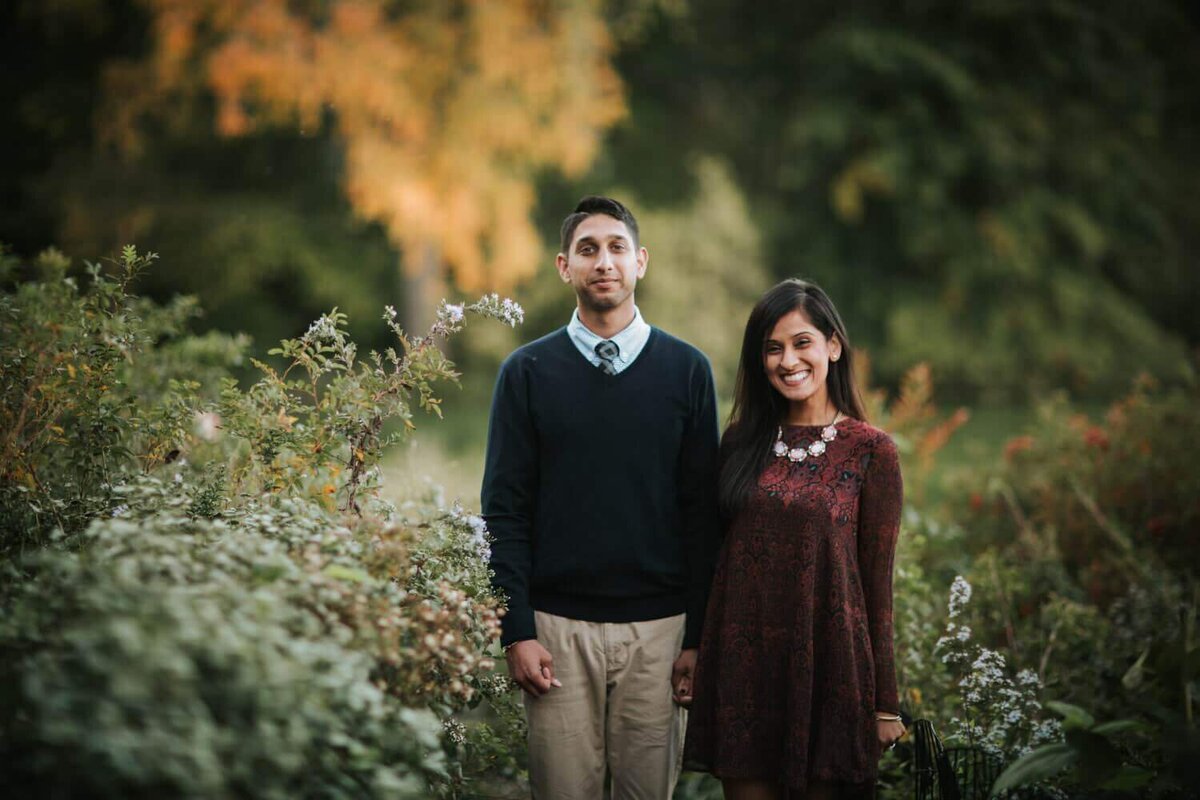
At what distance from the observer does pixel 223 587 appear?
201 centimetres

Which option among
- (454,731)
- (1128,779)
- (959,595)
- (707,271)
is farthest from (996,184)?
(454,731)

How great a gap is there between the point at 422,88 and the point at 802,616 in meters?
10.2

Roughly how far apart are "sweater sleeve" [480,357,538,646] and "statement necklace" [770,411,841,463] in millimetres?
721

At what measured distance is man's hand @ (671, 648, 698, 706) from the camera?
2.98 meters

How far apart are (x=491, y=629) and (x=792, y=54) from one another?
15049 millimetres

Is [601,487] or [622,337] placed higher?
[622,337]

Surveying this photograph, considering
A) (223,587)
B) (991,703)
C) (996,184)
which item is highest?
(996,184)

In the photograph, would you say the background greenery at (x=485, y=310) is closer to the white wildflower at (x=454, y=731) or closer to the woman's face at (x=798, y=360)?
the white wildflower at (x=454, y=731)

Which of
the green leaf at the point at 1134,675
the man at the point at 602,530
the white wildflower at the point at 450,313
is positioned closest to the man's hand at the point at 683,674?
the man at the point at 602,530

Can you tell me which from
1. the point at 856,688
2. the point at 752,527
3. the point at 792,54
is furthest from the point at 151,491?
the point at 792,54

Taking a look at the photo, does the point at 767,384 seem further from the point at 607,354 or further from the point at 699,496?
the point at 607,354

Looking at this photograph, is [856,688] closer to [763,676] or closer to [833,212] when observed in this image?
[763,676]

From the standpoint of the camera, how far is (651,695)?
2.96m

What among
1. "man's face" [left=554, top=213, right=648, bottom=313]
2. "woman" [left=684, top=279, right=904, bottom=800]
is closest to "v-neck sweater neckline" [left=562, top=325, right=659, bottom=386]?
"man's face" [left=554, top=213, right=648, bottom=313]
